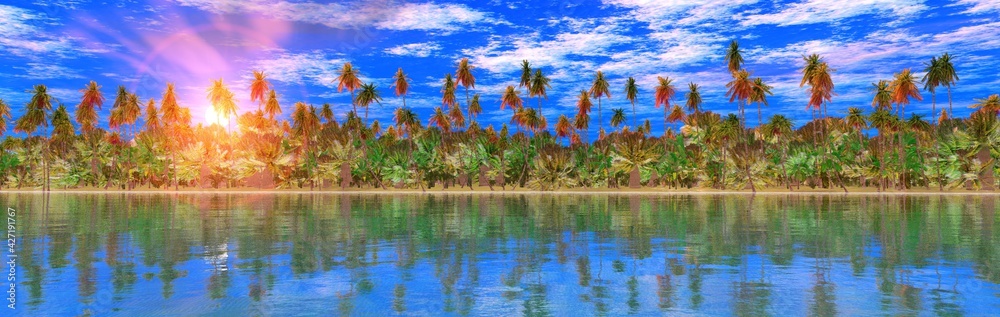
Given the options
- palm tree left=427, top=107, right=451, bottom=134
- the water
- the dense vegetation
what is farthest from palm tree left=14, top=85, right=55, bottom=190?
the water

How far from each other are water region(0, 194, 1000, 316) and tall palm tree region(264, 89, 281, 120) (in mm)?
91219

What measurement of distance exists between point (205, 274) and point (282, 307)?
4339 mm

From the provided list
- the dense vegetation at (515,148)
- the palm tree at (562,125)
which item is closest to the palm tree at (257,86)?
the dense vegetation at (515,148)

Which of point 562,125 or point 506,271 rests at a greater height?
point 562,125

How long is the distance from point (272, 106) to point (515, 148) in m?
40.9

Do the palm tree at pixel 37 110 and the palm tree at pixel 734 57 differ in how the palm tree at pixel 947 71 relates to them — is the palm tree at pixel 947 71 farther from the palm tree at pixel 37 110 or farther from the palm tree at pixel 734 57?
the palm tree at pixel 37 110

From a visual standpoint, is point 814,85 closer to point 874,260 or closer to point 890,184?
point 890,184

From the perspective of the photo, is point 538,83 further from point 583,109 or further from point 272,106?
point 272,106

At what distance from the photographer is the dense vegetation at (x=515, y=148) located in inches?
3595

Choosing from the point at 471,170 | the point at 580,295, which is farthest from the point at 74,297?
the point at 471,170

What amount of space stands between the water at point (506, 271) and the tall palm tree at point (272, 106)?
91.2m

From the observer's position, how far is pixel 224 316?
10.9 m

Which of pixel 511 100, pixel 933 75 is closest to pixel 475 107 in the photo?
pixel 511 100

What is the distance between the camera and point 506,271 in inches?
611
